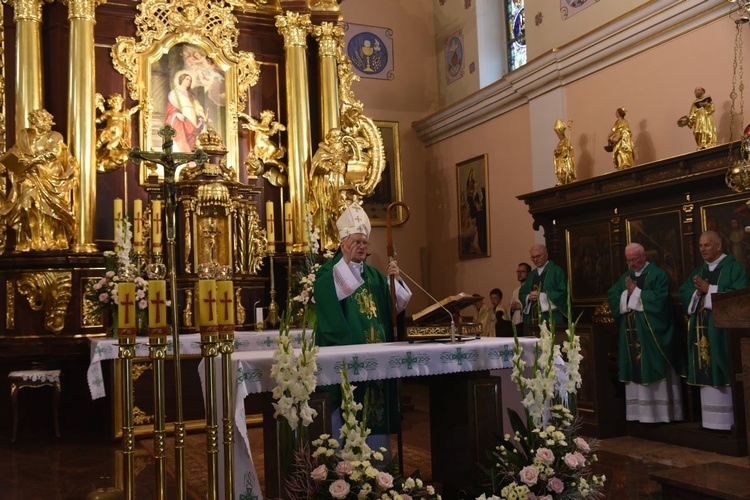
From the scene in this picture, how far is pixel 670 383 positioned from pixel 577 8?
19.5ft

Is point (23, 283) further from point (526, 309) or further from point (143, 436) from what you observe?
point (526, 309)

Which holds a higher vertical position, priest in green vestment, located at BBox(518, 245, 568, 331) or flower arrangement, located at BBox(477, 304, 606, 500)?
priest in green vestment, located at BBox(518, 245, 568, 331)

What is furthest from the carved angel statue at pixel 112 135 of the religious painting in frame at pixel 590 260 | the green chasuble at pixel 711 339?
the green chasuble at pixel 711 339

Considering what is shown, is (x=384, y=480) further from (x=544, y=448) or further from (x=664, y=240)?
(x=664, y=240)

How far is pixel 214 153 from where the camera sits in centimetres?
990

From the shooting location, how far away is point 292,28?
1098 centimetres

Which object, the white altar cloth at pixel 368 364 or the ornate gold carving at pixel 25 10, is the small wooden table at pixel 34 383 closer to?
the ornate gold carving at pixel 25 10

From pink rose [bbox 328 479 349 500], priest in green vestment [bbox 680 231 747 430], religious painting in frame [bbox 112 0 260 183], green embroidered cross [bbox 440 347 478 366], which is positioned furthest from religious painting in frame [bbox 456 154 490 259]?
pink rose [bbox 328 479 349 500]

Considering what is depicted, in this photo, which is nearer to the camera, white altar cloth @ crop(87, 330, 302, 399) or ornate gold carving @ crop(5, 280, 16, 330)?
white altar cloth @ crop(87, 330, 302, 399)

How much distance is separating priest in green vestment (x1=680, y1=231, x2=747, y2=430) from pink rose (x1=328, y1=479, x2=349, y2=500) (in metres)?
5.03

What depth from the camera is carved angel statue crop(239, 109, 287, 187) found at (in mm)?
10711

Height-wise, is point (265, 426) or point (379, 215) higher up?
point (379, 215)

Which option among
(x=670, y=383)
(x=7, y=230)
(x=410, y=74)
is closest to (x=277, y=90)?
(x=7, y=230)

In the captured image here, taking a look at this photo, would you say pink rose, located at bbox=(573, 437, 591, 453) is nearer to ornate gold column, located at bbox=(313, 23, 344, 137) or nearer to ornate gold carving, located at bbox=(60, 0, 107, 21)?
ornate gold column, located at bbox=(313, 23, 344, 137)
